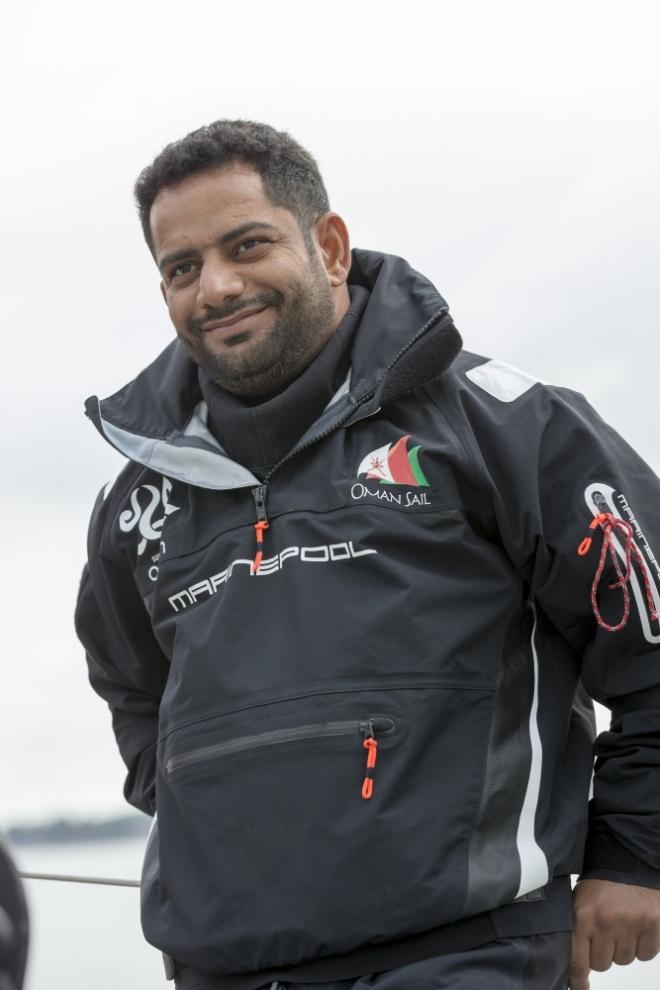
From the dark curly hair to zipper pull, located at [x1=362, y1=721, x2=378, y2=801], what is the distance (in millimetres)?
866

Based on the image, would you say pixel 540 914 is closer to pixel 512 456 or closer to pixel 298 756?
pixel 298 756

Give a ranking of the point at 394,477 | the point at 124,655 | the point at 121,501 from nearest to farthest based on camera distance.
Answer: the point at 394,477 → the point at 121,501 → the point at 124,655

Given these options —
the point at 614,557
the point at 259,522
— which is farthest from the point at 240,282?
the point at 614,557

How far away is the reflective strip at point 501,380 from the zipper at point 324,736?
0.57 m

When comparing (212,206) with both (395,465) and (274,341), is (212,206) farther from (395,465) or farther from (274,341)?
(395,465)

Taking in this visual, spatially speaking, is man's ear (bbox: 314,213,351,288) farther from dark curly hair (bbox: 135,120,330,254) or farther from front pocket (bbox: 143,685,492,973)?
front pocket (bbox: 143,685,492,973)

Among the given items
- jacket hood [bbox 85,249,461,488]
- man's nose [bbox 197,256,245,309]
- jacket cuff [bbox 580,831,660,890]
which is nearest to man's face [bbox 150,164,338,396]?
man's nose [bbox 197,256,245,309]

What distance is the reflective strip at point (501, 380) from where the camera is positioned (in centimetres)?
240

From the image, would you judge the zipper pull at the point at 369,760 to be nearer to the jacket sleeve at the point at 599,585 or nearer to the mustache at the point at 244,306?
the jacket sleeve at the point at 599,585

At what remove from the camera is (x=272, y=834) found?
2.16 meters

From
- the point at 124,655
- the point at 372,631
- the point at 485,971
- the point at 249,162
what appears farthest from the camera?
the point at 124,655

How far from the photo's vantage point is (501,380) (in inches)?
95.7

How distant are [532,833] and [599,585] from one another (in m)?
0.38

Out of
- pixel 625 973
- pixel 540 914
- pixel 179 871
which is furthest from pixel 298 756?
pixel 625 973
